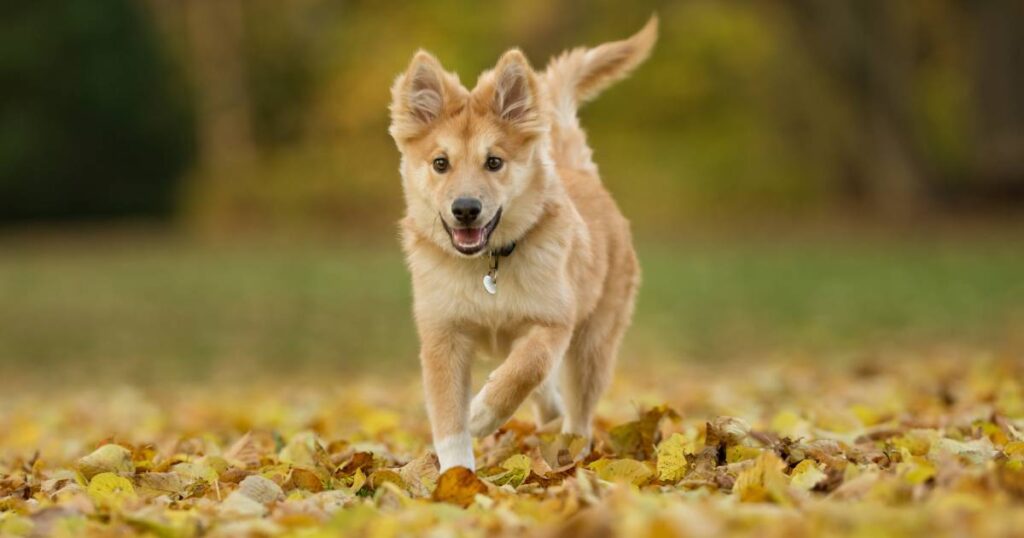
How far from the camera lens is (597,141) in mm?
38750

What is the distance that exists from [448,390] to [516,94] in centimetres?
124

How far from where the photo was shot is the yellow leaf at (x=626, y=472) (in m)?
4.44

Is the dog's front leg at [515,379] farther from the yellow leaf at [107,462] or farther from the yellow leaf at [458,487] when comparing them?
the yellow leaf at [107,462]

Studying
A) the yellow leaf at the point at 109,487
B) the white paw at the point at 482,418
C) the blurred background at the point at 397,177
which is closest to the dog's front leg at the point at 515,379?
the white paw at the point at 482,418

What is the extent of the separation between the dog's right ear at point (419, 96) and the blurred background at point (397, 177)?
6.49 metres

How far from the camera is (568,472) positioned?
4.54m

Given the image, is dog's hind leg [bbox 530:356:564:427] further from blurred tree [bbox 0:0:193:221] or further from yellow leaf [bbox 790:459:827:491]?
blurred tree [bbox 0:0:193:221]

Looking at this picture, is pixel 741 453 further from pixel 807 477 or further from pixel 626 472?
pixel 807 477

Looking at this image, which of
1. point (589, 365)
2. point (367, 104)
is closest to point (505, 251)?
point (589, 365)

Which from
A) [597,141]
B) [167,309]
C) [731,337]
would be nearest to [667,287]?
[731,337]

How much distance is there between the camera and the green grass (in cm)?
1285

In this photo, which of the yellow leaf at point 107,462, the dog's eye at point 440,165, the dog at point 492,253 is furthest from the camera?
the dog's eye at point 440,165

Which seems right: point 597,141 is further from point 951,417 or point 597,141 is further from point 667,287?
point 951,417

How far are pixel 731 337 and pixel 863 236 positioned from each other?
13.7 meters
